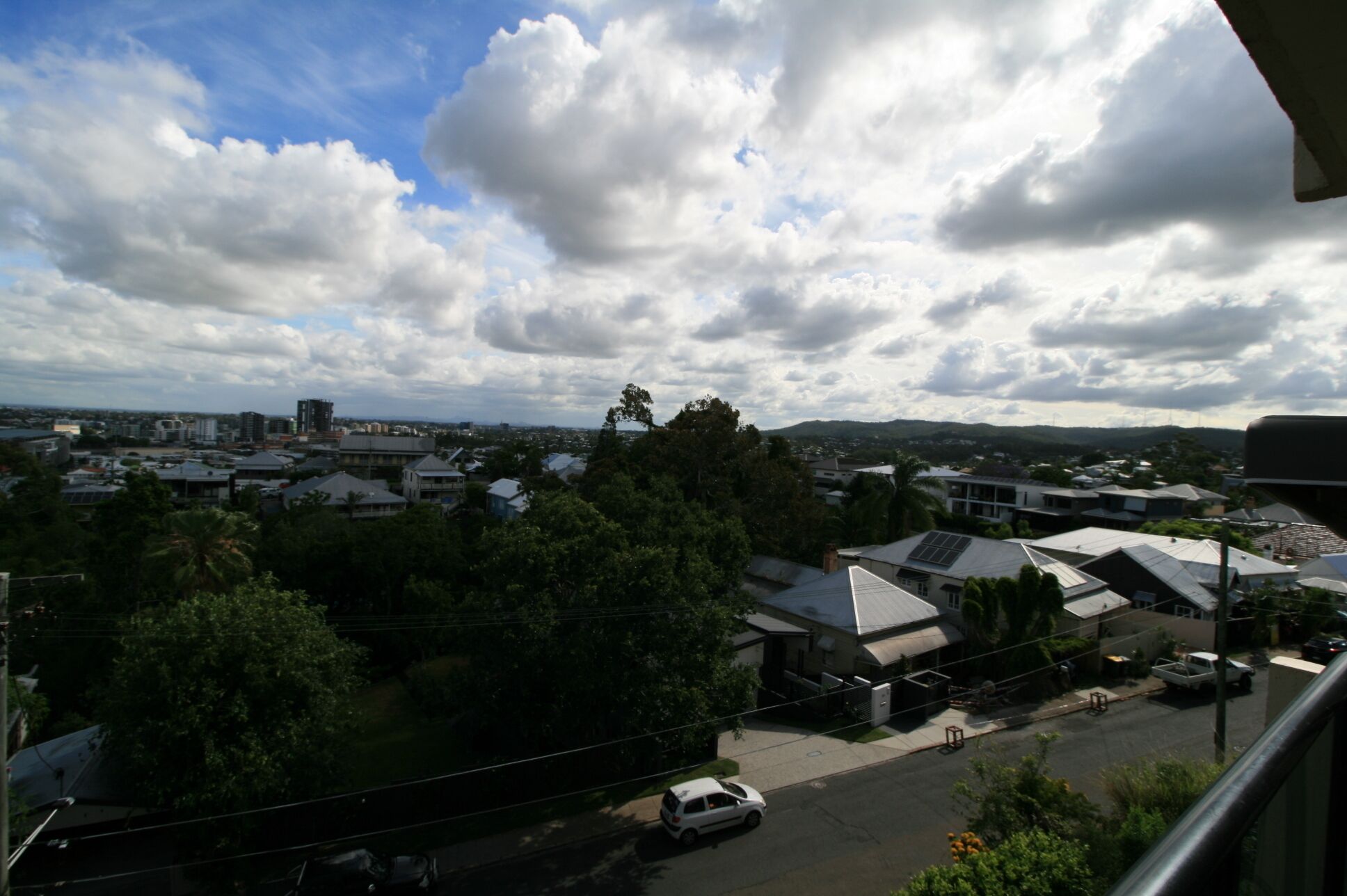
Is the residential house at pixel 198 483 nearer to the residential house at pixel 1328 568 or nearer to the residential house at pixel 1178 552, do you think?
the residential house at pixel 1178 552

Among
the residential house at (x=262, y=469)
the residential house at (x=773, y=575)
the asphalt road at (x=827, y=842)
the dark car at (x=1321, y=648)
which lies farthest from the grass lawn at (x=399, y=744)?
the residential house at (x=262, y=469)

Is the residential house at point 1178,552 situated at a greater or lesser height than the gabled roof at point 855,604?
greater

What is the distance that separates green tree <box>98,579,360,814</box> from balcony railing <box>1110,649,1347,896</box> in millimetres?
14445

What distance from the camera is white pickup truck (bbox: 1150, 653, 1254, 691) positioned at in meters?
21.9

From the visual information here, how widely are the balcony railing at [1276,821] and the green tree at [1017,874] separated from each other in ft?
26.8

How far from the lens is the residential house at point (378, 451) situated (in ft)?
315

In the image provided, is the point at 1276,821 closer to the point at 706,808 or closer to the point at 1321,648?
the point at 706,808

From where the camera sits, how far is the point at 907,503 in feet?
117

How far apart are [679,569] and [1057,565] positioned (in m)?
17.5

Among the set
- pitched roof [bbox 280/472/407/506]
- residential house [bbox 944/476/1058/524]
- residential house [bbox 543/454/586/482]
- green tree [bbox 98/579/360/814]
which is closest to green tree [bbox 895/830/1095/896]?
green tree [bbox 98/579/360/814]

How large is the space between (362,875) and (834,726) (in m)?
13.4

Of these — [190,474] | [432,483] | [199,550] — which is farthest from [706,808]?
[190,474]

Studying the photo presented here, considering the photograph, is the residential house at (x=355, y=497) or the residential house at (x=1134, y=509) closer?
the residential house at (x=1134, y=509)

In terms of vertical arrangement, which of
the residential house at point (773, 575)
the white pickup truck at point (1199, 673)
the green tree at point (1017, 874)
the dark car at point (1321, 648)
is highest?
the green tree at point (1017, 874)
